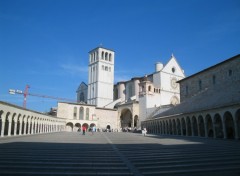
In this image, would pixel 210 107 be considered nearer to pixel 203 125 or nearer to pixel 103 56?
pixel 203 125

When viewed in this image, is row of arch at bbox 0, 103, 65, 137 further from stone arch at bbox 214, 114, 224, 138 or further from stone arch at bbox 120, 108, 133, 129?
stone arch at bbox 214, 114, 224, 138

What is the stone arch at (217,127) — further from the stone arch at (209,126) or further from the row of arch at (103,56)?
the row of arch at (103,56)

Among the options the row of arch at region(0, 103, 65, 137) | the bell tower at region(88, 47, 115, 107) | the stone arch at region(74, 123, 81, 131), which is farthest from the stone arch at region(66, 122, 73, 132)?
the bell tower at region(88, 47, 115, 107)

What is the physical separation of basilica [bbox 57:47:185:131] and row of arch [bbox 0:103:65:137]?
19.9 ft

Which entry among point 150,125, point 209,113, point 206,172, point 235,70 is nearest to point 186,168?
point 206,172

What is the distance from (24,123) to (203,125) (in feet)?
77.5

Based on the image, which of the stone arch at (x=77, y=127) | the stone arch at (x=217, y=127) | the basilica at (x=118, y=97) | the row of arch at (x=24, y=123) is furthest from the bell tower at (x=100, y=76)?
the stone arch at (x=217, y=127)

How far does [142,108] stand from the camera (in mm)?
58594

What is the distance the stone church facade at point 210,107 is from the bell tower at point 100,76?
2981 centimetres

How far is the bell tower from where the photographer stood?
75.5 meters

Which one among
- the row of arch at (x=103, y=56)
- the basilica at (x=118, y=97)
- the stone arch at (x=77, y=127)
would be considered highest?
the row of arch at (x=103, y=56)

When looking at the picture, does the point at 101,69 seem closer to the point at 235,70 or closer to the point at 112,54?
the point at 112,54

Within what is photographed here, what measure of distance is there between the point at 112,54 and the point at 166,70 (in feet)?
81.7

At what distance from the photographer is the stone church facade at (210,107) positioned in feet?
74.8
